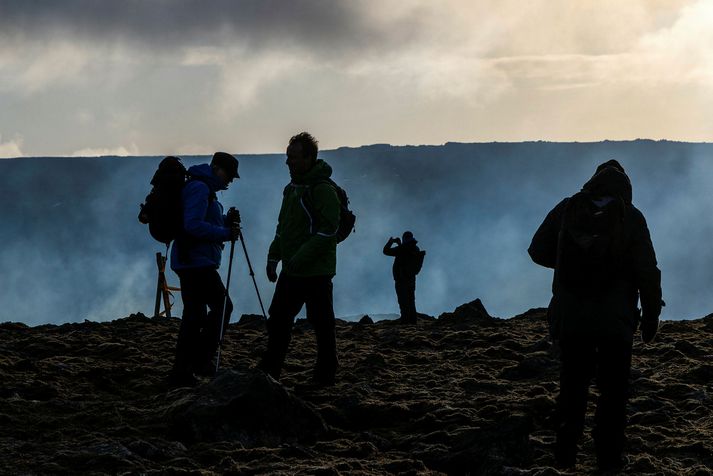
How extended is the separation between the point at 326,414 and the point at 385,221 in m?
115

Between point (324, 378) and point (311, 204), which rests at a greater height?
point (311, 204)

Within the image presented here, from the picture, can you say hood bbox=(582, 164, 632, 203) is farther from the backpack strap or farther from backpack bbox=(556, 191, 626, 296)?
the backpack strap

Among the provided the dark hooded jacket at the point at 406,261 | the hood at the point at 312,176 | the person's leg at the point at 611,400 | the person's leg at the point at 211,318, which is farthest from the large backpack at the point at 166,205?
the dark hooded jacket at the point at 406,261

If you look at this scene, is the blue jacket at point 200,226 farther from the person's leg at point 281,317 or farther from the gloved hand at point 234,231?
the person's leg at point 281,317

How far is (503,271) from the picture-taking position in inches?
4975

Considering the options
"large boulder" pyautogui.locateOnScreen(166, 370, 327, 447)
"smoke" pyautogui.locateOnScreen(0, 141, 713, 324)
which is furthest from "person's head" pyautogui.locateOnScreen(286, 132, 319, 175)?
"smoke" pyautogui.locateOnScreen(0, 141, 713, 324)

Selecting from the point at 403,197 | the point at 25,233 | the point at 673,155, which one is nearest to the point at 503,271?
the point at 403,197

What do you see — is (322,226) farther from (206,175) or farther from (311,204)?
(206,175)

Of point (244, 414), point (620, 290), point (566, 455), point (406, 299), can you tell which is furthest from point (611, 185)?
point (406, 299)

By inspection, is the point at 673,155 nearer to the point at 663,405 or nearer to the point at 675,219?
the point at 675,219

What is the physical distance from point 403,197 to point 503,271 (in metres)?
17.1

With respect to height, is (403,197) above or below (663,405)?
above

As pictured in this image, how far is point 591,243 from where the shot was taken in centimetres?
565

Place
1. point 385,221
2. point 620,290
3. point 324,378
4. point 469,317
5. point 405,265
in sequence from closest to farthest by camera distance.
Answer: point 620,290 → point 324,378 → point 469,317 → point 405,265 → point 385,221
